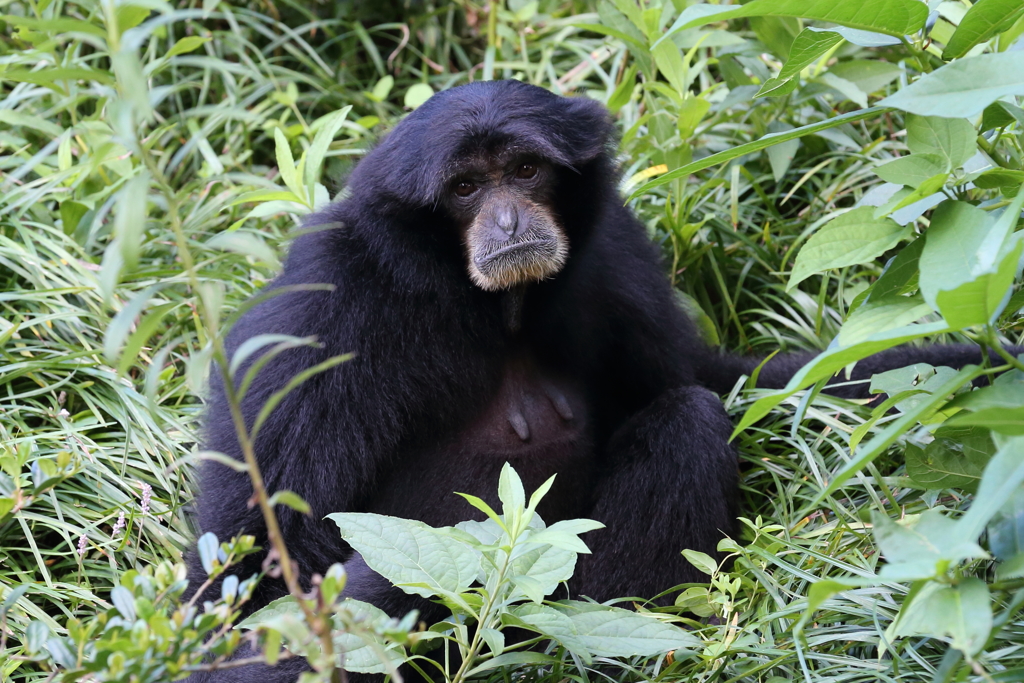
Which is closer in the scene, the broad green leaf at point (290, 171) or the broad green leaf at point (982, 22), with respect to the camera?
the broad green leaf at point (982, 22)

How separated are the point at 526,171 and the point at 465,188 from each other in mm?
282

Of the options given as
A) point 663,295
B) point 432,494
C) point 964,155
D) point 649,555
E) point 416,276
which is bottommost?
point 649,555

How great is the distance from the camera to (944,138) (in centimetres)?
288

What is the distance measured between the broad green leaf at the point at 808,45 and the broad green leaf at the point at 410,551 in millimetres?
1835

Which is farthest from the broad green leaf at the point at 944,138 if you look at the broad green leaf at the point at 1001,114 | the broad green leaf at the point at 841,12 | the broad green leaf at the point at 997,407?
the broad green leaf at the point at 997,407

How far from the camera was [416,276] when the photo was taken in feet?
13.3

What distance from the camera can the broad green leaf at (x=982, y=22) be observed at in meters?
2.65

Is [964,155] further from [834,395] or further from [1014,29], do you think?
[834,395]

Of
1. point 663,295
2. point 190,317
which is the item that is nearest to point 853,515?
point 663,295

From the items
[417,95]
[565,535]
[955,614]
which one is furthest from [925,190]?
[417,95]

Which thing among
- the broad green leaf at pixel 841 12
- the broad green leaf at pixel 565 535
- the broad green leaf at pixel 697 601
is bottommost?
the broad green leaf at pixel 697 601

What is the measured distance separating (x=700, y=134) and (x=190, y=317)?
3.08m

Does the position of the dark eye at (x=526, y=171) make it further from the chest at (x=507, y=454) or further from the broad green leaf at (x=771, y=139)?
the broad green leaf at (x=771, y=139)

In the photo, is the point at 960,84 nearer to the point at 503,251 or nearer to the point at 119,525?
the point at 503,251
